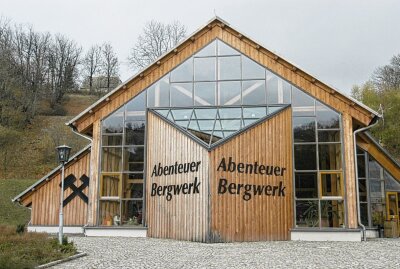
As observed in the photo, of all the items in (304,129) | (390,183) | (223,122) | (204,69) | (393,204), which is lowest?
(393,204)

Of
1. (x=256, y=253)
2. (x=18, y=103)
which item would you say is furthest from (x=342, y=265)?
(x=18, y=103)

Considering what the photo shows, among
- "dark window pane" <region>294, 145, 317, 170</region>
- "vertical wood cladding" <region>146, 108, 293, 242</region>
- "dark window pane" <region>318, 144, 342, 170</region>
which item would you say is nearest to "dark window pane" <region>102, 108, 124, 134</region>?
"vertical wood cladding" <region>146, 108, 293, 242</region>

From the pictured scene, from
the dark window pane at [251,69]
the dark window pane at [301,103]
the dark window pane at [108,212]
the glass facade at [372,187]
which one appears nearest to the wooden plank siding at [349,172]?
the dark window pane at [301,103]

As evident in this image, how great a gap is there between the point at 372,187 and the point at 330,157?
4.05 metres

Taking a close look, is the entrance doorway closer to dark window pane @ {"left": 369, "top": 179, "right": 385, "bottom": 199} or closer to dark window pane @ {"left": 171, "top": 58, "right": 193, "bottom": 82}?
dark window pane @ {"left": 369, "top": 179, "right": 385, "bottom": 199}

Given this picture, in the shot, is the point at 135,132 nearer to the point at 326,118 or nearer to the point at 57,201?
the point at 57,201

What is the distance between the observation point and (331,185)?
60.5ft

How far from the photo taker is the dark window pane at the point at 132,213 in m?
19.1

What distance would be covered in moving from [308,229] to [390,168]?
630 cm

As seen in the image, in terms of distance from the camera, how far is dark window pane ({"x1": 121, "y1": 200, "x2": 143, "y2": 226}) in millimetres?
19125

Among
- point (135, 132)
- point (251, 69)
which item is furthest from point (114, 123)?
point (251, 69)

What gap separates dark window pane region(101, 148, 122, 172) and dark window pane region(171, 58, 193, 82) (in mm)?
4003

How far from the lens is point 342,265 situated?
1069 centimetres

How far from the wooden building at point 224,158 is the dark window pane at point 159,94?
5 cm
